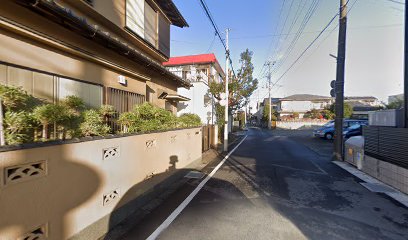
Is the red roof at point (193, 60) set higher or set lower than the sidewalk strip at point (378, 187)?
higher

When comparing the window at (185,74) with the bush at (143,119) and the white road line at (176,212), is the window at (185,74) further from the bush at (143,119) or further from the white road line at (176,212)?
the white road line at (176,212)

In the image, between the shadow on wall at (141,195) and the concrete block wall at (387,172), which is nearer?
the shadow on wall at (141,195)

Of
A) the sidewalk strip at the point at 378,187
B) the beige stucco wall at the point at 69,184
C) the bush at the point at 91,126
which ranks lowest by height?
the sidewalk strip at the point at 378,187

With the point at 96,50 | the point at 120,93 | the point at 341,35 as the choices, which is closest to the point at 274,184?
the point at 120,93

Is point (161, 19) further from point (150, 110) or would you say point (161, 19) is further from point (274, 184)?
point (274, 184)

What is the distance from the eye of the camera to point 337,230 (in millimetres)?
3309

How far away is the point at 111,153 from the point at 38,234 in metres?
1.48

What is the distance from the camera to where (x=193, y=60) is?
2142 centimetres

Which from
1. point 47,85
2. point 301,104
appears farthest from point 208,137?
point 301,104

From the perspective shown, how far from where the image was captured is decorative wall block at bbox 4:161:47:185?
214 centimetres

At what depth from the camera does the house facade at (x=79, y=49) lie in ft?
12.4

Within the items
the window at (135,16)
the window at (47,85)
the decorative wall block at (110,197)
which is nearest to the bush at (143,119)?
the window at (47,85)

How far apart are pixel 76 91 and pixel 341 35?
438 inches

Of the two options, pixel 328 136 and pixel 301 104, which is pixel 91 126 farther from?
pixel 301 104
